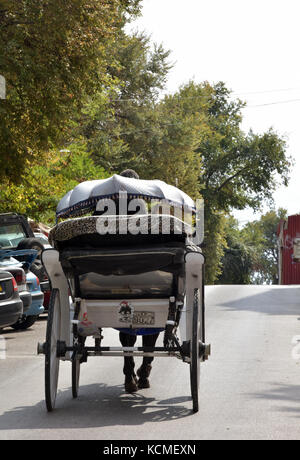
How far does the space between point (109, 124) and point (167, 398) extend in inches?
1389

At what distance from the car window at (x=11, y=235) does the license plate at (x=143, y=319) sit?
8998mm

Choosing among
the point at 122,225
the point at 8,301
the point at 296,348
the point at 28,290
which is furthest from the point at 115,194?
the point at 28,290

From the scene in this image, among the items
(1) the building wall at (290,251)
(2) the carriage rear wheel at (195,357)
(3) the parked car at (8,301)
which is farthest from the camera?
(1) the building wall at (290,251)

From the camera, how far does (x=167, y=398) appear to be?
843 cm

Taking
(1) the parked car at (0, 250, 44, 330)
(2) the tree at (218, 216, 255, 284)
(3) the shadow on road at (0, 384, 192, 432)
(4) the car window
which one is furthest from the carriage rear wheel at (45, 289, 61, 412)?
(2) the tree at (218, 216, 255, 284)

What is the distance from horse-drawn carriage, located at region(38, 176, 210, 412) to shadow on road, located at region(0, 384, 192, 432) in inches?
8.6

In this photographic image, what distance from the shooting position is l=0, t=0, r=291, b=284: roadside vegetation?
16.5 metres

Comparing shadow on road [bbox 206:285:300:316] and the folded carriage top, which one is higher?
the folded carriage top

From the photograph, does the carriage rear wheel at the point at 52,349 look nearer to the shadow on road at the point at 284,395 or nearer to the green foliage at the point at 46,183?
the shadow on road at the point at 284,395

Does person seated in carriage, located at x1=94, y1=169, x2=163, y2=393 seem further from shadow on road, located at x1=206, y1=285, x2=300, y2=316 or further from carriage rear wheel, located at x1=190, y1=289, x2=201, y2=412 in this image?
shadow on road, located at x1=206, y1=285, x2=300, y2=316

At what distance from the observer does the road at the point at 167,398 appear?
271 inches

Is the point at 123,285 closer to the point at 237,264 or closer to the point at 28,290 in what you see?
the point at 28,290

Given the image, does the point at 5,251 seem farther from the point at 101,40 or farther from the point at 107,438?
the point at 107,438

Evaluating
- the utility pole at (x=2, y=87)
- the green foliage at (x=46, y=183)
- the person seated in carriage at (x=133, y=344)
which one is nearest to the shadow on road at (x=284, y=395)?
the person seated in carriage at (x=133, y=344)
